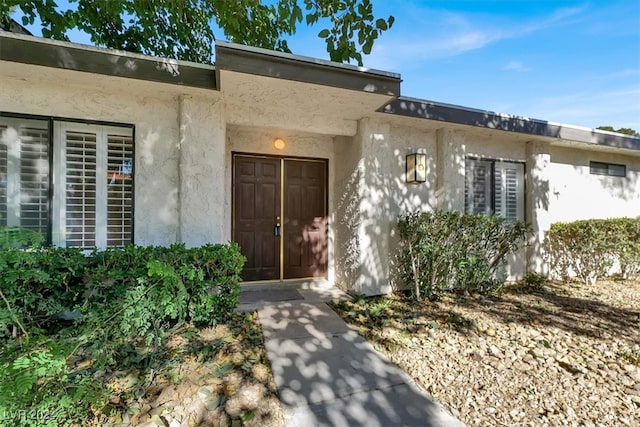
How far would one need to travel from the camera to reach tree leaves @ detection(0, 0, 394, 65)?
3498 millimetres

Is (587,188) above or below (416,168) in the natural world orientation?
below

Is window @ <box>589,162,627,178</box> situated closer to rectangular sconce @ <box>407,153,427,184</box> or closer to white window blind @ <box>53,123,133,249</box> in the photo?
rectangular sconce @ <box>407,153,427,184</box>

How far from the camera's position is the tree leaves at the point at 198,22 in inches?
138

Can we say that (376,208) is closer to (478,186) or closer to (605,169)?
(478,186)

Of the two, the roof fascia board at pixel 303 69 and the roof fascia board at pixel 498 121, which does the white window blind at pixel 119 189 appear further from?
the roof fascia board at pixel 498 121

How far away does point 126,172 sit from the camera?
3.69 m

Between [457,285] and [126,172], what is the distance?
16.8 feet

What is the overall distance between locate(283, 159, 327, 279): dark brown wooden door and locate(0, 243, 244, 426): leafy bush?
73.3 inches

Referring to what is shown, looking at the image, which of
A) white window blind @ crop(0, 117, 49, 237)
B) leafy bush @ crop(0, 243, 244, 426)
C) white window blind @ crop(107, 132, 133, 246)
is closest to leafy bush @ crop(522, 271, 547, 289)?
leafy bush @ crop(0, 243, 244, 426)

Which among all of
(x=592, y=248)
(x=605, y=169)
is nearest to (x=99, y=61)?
(x=592, y=248)

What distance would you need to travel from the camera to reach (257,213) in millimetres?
4992

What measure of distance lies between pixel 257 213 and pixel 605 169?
7931 millimetres

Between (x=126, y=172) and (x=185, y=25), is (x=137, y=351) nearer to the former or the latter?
(x=126, y=172)

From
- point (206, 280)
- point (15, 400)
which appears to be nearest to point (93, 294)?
point (206, 280)
